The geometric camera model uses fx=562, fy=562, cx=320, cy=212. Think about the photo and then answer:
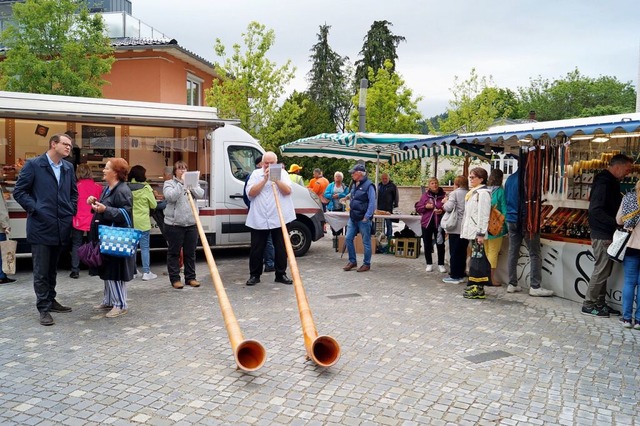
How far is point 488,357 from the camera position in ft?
16.6

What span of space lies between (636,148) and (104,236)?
6924 mm

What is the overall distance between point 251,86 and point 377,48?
1232 inches

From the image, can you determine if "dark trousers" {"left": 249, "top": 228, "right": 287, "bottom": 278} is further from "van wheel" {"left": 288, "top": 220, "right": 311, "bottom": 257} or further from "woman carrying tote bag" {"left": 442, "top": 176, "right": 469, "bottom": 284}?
"van wheel" {"left": 288, "top": 220, "right": 311, "bottom": 257}

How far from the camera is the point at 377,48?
159 ft

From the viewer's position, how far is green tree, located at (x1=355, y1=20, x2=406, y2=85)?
4850 cm

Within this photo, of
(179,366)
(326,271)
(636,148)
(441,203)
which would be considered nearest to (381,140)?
(441,203)

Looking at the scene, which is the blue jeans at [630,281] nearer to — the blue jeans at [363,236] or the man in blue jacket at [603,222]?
the man in blue jacket at [603,222]

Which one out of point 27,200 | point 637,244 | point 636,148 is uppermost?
point 636,148

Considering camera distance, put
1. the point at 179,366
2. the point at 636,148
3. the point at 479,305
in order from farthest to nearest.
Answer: the point at 636,148 < the point at 479,305 < the point at 179,366

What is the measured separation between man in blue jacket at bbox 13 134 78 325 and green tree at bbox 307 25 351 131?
147 feet

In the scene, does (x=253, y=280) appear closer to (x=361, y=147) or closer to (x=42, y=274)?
(x=42, y=274)

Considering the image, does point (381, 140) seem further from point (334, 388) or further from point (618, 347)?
point (334, 388)

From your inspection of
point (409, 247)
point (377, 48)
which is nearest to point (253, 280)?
point (409, 247)

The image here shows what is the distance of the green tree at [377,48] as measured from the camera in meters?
48.5
